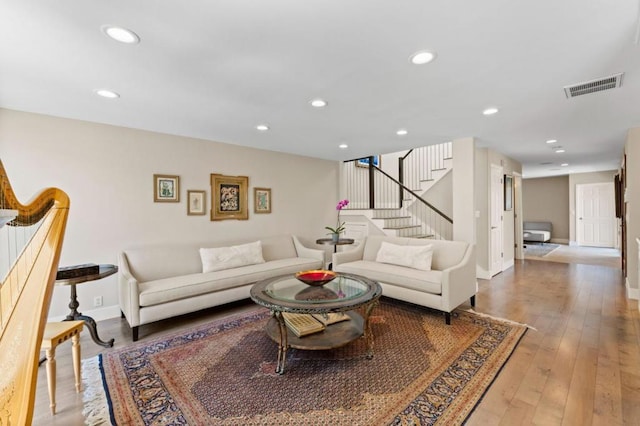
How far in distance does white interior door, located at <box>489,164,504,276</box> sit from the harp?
560cm

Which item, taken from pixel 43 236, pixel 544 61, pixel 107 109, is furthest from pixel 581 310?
pixel 107 109

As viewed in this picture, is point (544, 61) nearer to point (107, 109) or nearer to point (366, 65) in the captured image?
point (366, 65)

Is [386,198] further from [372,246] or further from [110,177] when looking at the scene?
[110,177]

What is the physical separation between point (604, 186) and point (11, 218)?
38.7 feet

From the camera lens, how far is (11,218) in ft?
4.02

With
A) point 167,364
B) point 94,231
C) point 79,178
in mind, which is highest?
point 79,178

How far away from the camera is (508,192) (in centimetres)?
596

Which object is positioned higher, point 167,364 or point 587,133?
point 587,133

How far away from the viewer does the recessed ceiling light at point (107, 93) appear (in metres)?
2.48

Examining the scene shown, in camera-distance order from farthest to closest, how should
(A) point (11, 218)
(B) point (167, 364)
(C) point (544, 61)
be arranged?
(B) point (167, 364) < (C) point (544, 61) < (A) point (11, 218)

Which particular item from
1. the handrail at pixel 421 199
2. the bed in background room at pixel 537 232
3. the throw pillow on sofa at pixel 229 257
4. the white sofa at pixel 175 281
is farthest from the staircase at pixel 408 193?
the bed in background room at pixel 537 232

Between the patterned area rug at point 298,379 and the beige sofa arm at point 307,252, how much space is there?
1.79 m

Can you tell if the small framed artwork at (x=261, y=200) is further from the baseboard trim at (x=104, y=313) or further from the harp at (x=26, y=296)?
the harp at (x=26, y=296)

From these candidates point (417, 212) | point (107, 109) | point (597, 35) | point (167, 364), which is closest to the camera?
point (597, 35)
